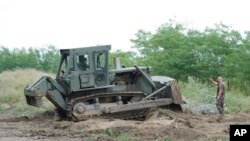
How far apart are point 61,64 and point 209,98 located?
24.7ft

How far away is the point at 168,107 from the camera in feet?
63.2

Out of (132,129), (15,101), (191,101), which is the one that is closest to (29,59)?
(15,101)

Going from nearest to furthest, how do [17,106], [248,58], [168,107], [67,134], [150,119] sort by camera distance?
1. [67,134]
2. [150,119]
3. [168,107]
4. [17,106]
5. [248,58]

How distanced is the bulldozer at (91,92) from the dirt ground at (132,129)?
0.48m

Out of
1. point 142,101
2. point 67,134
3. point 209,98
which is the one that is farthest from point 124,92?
point 209,98

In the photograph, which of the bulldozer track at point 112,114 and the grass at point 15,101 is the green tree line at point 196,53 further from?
the bulldozer track at point 112,114

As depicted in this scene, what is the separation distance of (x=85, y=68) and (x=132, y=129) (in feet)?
13.0

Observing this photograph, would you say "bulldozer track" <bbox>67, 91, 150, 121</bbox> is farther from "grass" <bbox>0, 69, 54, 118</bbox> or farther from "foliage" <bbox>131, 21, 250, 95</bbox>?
"foliage" <bbox>131, 21, 250, 95</bbox>

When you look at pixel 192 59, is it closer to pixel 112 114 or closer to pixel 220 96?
pixel 220 96

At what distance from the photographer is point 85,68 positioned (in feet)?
59.0

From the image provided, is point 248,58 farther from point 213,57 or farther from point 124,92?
point 124,92

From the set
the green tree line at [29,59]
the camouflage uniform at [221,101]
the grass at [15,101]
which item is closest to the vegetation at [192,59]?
the grass at [15,101]

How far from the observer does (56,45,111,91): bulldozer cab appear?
58.4 ft

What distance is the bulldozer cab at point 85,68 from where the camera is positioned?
1780cm
